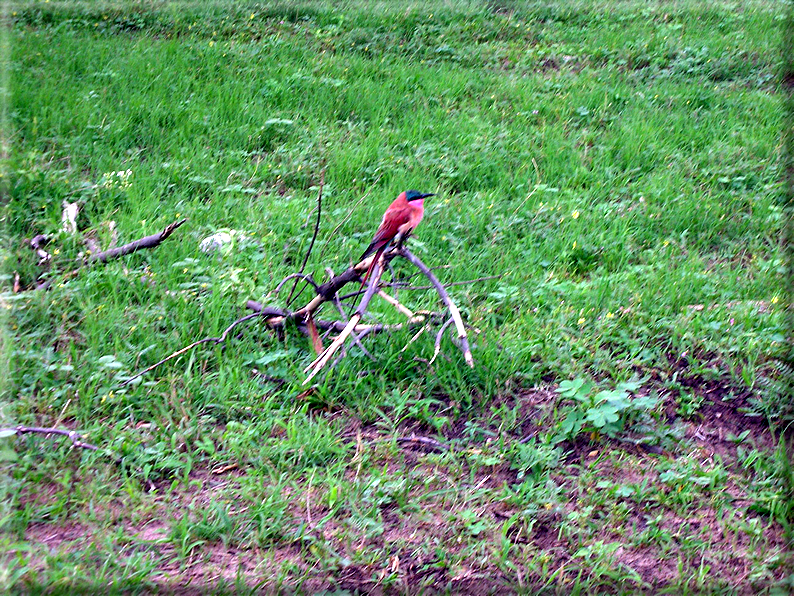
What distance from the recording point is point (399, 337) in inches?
148

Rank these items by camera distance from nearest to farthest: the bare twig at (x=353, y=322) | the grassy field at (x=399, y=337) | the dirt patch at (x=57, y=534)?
the dirt patch at (x=57, y=534), the grassy field at (x=399, y=337), the bare twig at (x=353, y=322)

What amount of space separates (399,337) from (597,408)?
115 cm

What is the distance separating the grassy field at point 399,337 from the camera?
2.71 m

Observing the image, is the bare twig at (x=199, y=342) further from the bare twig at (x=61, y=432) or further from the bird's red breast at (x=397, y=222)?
the bird's red breast at (x=397, y=222)

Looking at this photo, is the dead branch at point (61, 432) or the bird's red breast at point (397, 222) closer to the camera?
the dead branch at point (61, 432)

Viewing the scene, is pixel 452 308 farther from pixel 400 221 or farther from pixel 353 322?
pixel 400 221

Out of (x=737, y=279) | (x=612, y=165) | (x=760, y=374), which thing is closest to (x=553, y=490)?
(x=760, y=374)

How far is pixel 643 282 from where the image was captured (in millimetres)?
4504

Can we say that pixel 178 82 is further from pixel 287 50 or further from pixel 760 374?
pixel 760 374

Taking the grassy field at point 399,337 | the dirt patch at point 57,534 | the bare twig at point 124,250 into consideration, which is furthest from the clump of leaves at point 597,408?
the bare twig at point 124,250

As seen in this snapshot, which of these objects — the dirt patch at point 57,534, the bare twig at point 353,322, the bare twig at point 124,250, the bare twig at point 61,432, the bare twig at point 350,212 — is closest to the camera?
the dirt patch at point 57,534

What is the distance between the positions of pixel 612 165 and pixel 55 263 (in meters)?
4.77

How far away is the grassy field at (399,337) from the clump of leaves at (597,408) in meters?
0.02

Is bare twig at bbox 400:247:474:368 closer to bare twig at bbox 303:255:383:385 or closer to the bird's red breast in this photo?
bare twig at bbox 303:255:383:385
